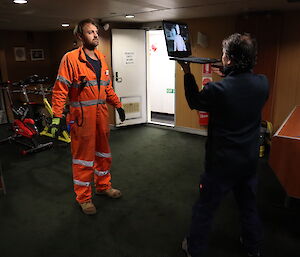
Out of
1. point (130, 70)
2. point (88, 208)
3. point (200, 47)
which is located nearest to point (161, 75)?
point (130, 70)

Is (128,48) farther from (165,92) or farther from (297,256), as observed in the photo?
(297,256)

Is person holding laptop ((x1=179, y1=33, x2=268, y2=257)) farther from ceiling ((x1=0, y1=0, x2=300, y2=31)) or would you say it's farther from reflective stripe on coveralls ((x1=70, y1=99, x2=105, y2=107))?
ceiling ((x1=0, y1=0, x2=300, y2=31))

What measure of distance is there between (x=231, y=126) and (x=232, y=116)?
0.21 ft

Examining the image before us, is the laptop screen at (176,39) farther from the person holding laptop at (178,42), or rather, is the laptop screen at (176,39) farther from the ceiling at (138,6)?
the ceiling at (138,6)

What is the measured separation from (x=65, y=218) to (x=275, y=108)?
3.40 m

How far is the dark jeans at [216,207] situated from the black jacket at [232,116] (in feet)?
0.26

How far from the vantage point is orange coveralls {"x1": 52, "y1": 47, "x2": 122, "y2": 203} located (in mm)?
2268

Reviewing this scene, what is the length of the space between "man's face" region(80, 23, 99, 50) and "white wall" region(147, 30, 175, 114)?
369 centimetres

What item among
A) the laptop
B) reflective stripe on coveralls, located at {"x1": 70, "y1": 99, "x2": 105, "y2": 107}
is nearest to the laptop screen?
the laptop

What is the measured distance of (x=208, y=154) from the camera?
66.7 inches

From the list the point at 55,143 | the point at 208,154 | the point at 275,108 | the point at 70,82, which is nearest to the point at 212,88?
the point at 208,154

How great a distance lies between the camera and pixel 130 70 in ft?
17.3

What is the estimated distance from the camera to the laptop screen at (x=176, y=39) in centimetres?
187

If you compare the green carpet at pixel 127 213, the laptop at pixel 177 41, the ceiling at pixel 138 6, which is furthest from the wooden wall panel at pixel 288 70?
the laptop at pixel 177 41
